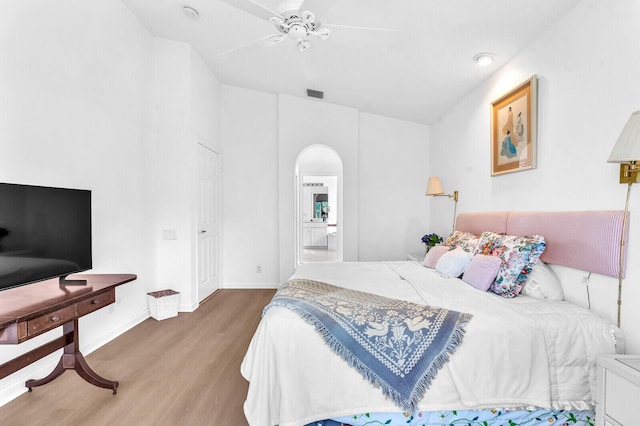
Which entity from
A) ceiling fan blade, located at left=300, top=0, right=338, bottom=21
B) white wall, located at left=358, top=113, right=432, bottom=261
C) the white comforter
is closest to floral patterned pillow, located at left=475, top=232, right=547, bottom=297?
the white comforter

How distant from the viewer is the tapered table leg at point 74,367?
6.74 feet

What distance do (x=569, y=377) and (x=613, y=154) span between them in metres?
1.15

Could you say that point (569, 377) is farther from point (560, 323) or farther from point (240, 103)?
point (240, 103)

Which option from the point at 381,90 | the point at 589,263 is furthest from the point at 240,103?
the point at 589,263

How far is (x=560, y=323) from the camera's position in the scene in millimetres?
1673

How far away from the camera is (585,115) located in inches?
79.8

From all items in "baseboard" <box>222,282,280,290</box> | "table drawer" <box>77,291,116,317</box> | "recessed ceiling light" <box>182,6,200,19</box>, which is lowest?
"baseboard" <box>222,282,280,290</box>

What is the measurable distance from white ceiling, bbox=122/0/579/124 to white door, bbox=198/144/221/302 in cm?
131

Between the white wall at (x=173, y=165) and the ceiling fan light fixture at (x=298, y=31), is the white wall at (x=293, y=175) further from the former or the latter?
the ceiling fan light fixture at (x=298, y=31)

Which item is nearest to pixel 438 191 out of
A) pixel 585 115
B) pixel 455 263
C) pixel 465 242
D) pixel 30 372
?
pixel 465 242

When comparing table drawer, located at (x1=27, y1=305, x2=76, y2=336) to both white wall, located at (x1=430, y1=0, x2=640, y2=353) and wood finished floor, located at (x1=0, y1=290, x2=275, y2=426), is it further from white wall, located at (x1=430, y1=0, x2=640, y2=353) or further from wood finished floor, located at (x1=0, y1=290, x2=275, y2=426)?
white wall, located at (x1=430, y1=0, x2=640, y2=353)

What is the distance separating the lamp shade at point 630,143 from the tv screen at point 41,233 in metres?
3.17

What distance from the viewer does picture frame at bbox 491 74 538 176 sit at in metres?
2.47

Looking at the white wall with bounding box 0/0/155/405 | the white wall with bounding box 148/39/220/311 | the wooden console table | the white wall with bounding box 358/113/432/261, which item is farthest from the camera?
the white wall with bounding box 358/113/432/261
